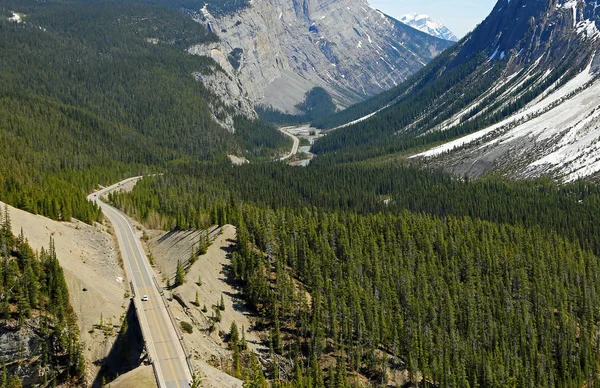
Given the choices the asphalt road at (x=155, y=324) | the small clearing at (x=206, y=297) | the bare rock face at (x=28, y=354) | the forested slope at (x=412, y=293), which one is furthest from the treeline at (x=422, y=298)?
the bare rock face at (x=28, y=354)

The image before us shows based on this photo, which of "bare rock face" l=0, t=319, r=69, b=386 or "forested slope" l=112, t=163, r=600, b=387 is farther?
"forested slope" l=112, t=163, r=600, b=387

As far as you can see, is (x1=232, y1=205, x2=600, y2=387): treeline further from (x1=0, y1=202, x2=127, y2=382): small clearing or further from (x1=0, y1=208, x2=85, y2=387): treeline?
(x1=0, y1=208, x2=85, y2=387): treeline

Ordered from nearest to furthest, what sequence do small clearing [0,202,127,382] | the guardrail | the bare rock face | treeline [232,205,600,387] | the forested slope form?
1. the guardrail
2. the bare rock face
3. small clearing [0,202,127,382]
4. the forested slope
5. treeline [232,205,600,387]

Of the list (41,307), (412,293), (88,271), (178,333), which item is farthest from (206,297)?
(412,293)

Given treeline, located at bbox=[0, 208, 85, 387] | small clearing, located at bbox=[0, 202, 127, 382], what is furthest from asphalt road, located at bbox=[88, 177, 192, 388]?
treeline, located at bbox=[0, 208, 85, 387]

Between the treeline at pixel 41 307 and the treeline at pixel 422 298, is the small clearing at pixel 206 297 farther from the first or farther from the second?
the treeline at pixel 41 307

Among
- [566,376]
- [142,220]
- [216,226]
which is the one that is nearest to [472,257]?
[566,376]
